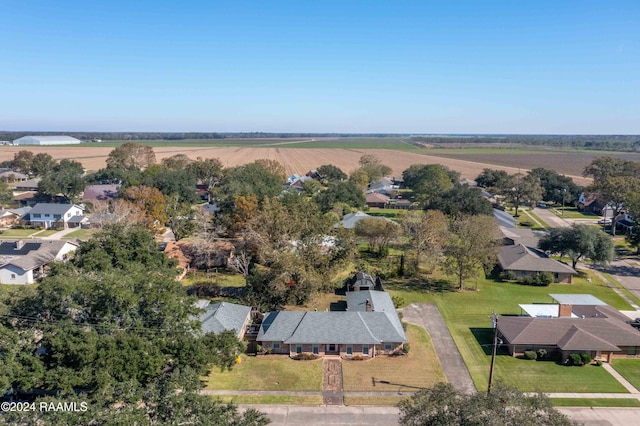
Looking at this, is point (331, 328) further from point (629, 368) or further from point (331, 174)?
point (331, 174)

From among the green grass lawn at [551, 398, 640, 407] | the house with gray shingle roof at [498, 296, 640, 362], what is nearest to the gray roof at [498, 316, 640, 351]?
the house with gray shingle roof at [498, 296, 640, 362]

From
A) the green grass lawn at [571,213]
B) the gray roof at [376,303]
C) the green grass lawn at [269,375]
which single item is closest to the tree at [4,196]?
the green grass lawn at [269,375]

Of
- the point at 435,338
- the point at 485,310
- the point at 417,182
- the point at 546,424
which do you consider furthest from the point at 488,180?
the point at 546,424

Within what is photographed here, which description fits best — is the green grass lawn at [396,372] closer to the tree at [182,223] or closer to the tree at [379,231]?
the tree at [379,231]

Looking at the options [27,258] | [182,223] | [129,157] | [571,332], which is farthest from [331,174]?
[571,332]

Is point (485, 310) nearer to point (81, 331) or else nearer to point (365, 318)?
point (365, 318)

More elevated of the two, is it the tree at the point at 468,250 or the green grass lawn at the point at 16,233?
the tree at the point at 468,250
